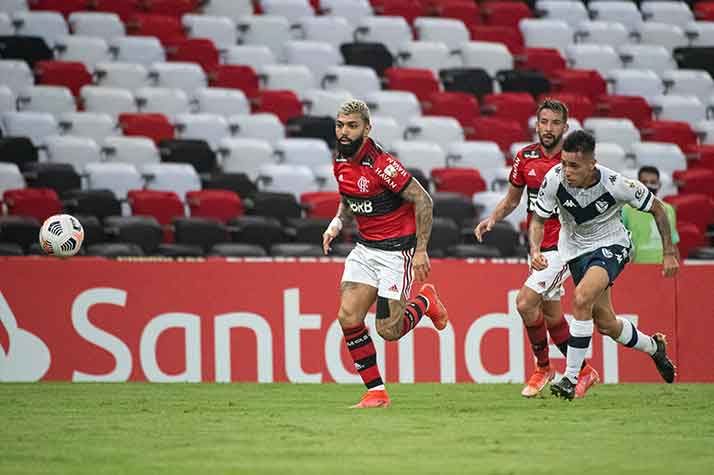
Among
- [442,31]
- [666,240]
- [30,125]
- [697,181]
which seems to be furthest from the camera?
[442,31]

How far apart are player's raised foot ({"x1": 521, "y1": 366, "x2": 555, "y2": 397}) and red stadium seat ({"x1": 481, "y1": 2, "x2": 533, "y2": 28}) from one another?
13.1 metres

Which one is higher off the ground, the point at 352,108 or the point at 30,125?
the point at 30,125

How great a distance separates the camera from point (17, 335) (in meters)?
12.9

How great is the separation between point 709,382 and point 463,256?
135 inches

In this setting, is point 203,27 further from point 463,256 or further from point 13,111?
point 463,256

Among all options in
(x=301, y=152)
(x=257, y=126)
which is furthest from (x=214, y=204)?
(x=257, y=126)

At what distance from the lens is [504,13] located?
23156 millimetres

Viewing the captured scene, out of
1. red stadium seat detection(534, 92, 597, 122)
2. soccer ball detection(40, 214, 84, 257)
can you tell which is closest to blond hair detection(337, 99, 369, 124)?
soccer ball detection(40, 214, 84, 257)

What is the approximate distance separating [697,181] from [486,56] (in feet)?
14.7

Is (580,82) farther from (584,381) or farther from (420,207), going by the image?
(420,207)

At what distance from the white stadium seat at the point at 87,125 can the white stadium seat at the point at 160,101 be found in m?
0.87

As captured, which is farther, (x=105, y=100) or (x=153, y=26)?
(x=153, y=26)

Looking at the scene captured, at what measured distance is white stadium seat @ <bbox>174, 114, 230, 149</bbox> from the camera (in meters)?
18.4

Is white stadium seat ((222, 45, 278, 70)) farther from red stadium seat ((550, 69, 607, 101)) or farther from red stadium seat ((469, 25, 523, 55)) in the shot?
red stadium seat ((550, 69, 607, 101))
